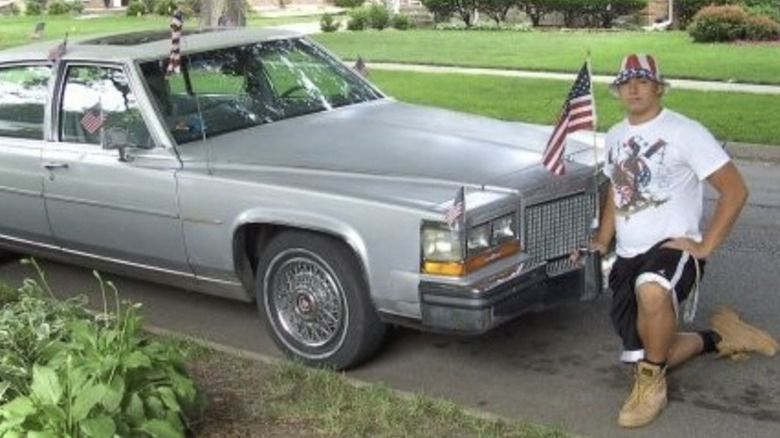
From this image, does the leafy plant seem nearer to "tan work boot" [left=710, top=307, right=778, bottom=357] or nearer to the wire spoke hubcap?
the wire spoke hubcap

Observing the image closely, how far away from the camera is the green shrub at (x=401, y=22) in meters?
31.6

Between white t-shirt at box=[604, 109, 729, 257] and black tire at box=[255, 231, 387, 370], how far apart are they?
119 centimetres

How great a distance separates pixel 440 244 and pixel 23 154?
290 cm

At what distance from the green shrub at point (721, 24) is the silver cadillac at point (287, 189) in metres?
15.9

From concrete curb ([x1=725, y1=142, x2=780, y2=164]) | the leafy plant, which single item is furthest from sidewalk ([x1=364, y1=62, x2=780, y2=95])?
the leafy plant

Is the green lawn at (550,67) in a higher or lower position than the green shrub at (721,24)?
lower

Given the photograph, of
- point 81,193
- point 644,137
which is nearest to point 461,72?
point 81,193

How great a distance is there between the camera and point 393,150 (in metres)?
5.16

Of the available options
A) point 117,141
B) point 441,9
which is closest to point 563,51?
point 441,9

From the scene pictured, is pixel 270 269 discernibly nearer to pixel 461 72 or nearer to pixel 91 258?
pixel 91 258

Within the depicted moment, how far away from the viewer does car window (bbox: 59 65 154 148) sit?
5562 millimetres

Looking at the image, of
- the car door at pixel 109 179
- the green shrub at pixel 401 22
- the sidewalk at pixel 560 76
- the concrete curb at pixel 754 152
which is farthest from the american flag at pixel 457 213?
the green shrub at pixel 401 22

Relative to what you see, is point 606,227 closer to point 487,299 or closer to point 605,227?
point 605,227

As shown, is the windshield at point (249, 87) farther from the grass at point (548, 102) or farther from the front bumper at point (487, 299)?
the grass at point (548, 102)
